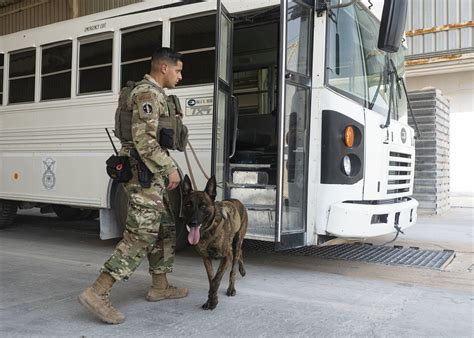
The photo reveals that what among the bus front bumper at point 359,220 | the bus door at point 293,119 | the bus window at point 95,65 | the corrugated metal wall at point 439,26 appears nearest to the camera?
the bus door at point 293,119

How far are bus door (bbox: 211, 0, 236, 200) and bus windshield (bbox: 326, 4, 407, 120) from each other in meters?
1.02

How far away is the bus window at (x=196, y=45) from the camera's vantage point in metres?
5.02

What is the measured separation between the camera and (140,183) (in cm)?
328

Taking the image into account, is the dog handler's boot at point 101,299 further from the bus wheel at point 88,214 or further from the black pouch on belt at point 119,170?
the bus wheel at point 88,214

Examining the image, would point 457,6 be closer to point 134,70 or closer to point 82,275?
point 134,70

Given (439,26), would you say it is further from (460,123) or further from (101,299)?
(101,299)

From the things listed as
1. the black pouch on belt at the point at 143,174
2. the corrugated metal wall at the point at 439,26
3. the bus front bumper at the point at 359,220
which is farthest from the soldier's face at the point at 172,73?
the corrugated metal wall at the point at 439,26

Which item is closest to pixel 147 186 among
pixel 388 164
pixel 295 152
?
pixel 295 152

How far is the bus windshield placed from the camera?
445cm

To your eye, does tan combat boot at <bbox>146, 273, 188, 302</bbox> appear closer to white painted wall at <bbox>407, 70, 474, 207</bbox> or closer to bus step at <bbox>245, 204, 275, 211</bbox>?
bus step at <bbox>245, 204, 275, 211</bbox>

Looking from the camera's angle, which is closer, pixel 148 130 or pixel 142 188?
pixel 148 130

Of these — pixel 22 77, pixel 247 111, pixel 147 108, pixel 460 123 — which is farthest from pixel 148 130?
pixel 460 123

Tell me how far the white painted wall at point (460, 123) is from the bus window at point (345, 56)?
28.9 feet

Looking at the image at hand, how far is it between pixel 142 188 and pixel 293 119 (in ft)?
5.38
